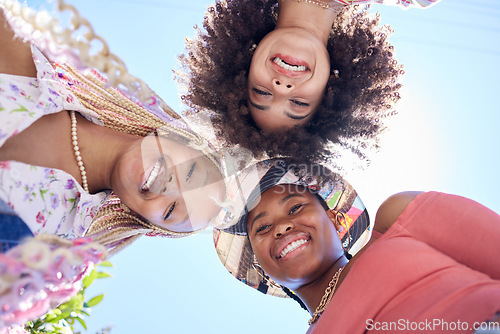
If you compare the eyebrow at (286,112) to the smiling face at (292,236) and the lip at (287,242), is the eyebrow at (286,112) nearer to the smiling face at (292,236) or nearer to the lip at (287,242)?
the smiling face at (292,236)

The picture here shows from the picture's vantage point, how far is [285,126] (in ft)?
8.01

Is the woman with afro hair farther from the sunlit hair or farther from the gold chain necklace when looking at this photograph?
the sunlit hair

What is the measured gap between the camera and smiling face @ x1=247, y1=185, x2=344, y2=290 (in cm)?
207

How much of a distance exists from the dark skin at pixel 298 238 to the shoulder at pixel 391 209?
10.8 inches

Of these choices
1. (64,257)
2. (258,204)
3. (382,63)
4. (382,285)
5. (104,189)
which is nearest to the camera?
(64,257)

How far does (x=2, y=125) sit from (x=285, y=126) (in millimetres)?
1466

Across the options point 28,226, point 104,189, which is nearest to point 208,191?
point 104,189

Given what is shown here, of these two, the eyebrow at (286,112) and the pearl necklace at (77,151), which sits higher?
the eyebrow at (286,112)

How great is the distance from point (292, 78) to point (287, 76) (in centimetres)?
3

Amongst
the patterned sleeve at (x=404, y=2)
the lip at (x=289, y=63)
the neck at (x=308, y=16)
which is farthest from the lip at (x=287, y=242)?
the patterned sleeve at (x=404, y=2)

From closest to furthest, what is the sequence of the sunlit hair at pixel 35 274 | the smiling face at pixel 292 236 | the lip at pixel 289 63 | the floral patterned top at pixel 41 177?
the sunlit hair at pixel 35 274 → the floral patterned top at pixel 41 177 → the smiling face at pixel 292 236 → the lip at pixel 289 63

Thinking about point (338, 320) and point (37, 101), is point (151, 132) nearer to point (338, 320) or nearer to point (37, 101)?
point (37, 101)

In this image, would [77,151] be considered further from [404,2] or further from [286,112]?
[404,2]

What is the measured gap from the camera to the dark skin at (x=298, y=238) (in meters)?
2.07
